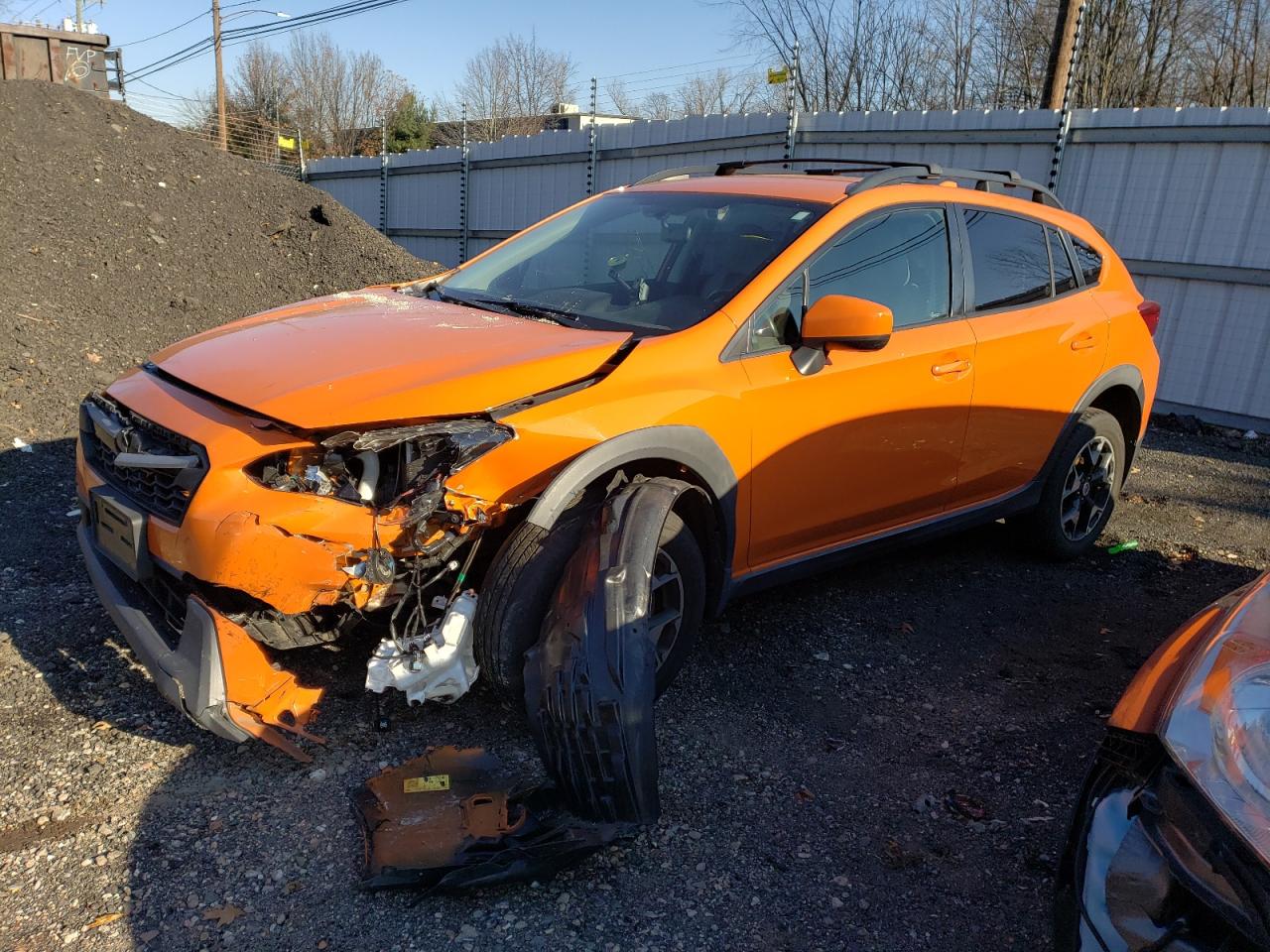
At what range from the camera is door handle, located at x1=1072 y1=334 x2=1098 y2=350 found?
15.1 feet

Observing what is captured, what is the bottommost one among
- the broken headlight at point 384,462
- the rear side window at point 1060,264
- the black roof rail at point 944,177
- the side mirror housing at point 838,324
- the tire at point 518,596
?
the tire at point 518,596

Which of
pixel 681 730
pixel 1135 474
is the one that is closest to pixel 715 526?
pixel 681 730

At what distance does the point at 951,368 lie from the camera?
3.96 meters

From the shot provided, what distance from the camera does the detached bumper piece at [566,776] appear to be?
2521mm

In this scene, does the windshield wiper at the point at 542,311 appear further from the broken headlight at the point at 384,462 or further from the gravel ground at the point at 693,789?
the gravel ground at the point at 693,789

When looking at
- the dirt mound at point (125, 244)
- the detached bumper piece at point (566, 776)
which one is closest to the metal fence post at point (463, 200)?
the dirt mound at point (125, 244)

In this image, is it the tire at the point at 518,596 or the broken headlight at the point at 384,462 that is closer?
the broken headlight at the point at 384,462

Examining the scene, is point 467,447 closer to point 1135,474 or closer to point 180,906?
point 180,906

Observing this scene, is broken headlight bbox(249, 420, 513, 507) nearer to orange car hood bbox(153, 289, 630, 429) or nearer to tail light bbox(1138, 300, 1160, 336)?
orange car hood bbox(153, 289, 630, 429)

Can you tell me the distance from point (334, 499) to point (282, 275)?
774cm

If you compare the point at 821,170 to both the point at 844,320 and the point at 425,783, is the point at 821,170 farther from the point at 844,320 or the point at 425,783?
the point at 425,783

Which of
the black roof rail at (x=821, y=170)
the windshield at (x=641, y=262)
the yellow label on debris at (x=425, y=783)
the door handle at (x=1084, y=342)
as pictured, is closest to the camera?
the yellow label on debris at (x=425, y=783)

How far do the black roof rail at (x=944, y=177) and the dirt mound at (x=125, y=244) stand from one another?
500 cm

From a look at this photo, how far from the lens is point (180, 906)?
2369mm
